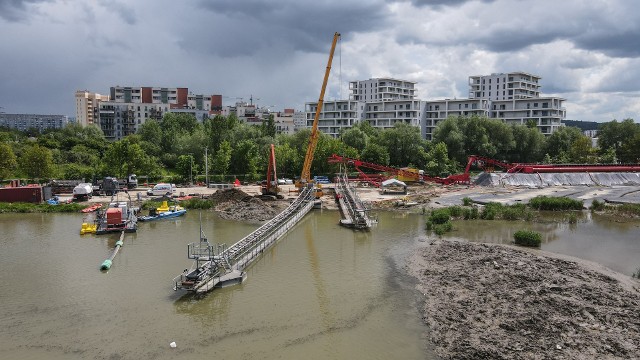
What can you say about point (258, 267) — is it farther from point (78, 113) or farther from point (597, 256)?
point (78, 113)

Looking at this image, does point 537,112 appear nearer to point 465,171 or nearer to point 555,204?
point 465,171

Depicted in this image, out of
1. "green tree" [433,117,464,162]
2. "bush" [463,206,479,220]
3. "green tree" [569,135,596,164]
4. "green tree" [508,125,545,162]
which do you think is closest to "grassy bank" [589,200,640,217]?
"bush" [463,206,479,220]

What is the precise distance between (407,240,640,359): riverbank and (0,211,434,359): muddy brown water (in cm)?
107

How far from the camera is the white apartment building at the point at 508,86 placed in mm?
107125

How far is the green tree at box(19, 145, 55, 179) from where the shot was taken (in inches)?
1965

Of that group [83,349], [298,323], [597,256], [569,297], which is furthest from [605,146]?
[83,349]

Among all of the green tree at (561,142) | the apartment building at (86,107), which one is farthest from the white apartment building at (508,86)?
the apartment building at (86,107)

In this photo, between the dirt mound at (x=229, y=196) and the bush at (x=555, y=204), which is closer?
the bush at (x=555, y=204)

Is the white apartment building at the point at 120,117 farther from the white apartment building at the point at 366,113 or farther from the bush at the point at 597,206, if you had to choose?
the bush at the point at 597,206

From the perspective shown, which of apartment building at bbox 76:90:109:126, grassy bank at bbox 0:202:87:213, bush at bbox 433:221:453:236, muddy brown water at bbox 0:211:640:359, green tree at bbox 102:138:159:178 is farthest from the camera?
apartment building at bbox 76:90:109:126

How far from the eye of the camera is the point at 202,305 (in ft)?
56.5

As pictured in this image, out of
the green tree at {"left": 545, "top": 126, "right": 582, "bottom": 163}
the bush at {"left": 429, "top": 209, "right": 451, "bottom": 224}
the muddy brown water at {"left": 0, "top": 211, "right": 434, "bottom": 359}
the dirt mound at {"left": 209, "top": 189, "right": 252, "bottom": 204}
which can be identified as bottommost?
the muddy brown water at {"left": 0, "top": 211, "right": 434, "bottom": 359}

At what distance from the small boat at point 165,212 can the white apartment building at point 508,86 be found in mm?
88891

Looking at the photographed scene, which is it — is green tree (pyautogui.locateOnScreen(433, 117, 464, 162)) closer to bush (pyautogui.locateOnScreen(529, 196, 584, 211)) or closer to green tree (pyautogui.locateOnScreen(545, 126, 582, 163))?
green tree (pyautogui.locateOnScreen(545, 126, 582, 163))
